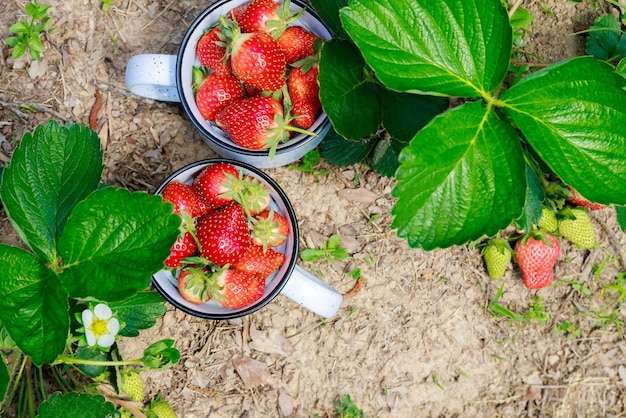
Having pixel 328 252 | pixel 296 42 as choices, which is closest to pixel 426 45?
pixel 296 42

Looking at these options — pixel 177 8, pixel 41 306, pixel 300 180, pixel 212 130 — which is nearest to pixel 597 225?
pixel 300 180

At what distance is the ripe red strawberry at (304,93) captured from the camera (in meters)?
1.17

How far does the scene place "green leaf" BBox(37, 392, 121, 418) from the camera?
110cm

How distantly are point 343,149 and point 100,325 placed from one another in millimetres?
652

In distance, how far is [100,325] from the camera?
1.13 meters

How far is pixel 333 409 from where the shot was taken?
149cm

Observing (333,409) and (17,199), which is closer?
(17,199)

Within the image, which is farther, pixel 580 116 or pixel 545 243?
pixel 545 243

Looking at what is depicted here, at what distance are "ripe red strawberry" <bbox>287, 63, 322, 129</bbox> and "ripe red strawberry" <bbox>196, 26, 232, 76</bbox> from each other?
0.13 meters

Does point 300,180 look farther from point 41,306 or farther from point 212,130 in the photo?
point 41,306

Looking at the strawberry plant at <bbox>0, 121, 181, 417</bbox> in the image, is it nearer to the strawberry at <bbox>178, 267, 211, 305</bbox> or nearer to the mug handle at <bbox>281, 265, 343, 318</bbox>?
the strawberry at <bbox>178, 267, 211, 305</bbox>

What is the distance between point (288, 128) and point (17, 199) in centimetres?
48

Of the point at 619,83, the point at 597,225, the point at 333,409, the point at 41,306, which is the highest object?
the point at 619,83

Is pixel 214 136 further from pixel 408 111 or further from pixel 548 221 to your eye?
pixel 548 221
